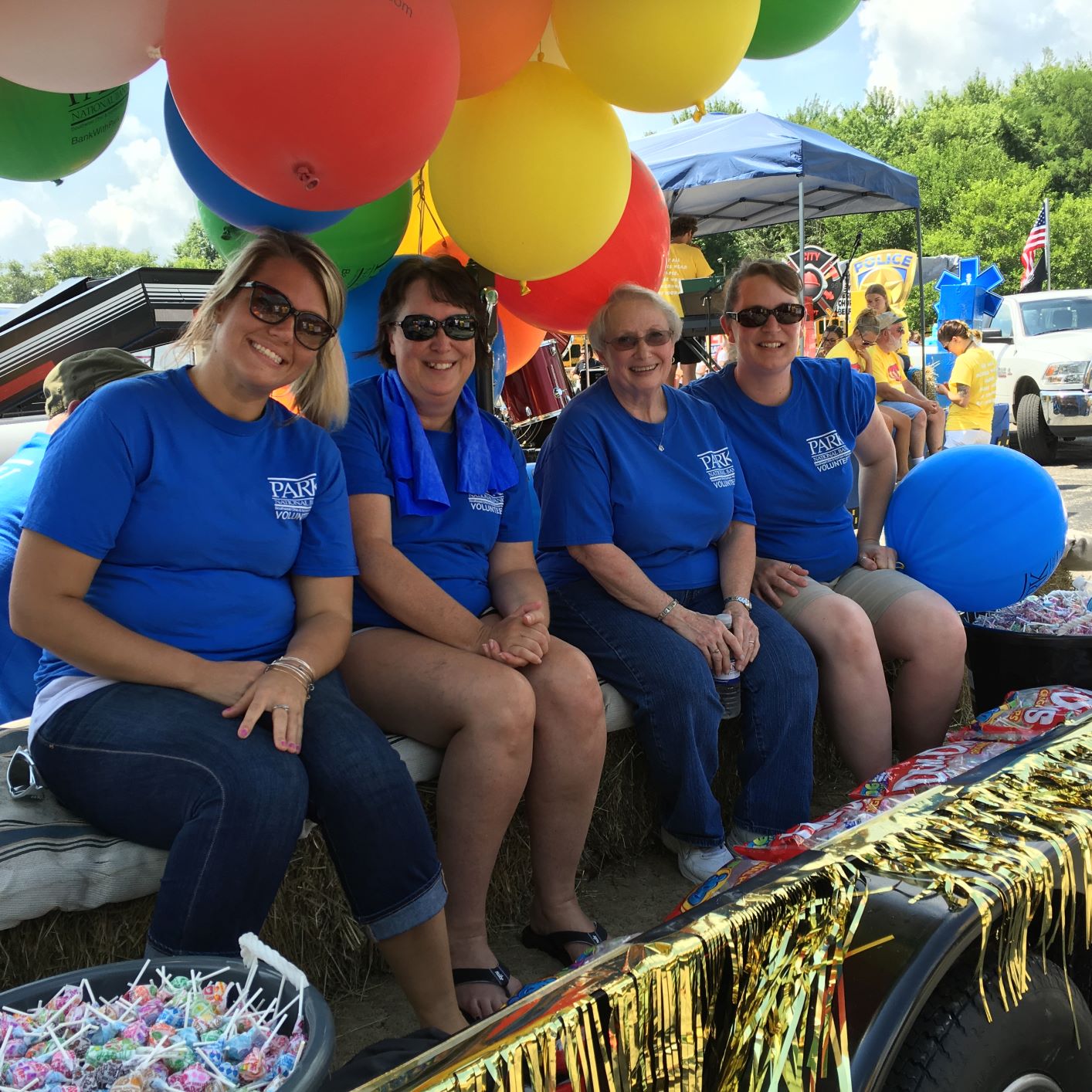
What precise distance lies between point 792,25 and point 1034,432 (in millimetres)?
10083

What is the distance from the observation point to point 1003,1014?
4.35ft

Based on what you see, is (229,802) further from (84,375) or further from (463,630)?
(84,375)

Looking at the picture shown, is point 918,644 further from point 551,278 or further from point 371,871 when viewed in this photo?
point 371,871

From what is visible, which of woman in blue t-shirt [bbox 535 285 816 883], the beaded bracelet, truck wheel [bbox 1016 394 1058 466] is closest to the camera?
woman in blue t-shirt [bbox 535 285 816 883]

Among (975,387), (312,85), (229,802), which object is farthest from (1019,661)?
(975,387)

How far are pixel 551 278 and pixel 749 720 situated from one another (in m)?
1.29

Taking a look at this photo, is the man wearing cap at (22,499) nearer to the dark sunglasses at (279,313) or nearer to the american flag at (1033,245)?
the dark sunglasses at (279,313)

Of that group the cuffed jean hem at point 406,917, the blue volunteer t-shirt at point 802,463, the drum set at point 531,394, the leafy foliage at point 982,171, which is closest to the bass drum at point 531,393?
the drum set at point 531,394

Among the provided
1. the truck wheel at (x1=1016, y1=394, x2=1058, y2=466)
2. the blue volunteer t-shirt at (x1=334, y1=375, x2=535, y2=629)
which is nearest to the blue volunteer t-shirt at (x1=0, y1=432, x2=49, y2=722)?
the blue volunteer t-shirt at (x1=334, y1=375, x2=535, y2=629)

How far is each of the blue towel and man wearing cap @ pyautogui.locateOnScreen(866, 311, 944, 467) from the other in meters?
5.63

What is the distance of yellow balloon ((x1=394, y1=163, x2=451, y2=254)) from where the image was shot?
3.01 meters

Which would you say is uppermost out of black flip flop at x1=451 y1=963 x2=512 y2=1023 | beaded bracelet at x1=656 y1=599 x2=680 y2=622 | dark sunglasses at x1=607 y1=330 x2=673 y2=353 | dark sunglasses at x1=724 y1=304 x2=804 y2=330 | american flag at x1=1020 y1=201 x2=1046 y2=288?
american flag at x1=1020 y1=201 x2=1046 y2=288

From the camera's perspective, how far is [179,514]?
186 centimetres

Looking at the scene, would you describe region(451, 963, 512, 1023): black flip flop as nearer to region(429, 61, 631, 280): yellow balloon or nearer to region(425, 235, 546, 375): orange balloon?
region(429, 61, 631, 280): yellow balloon
